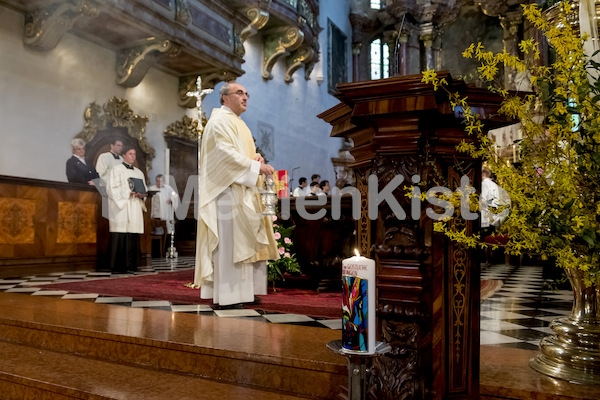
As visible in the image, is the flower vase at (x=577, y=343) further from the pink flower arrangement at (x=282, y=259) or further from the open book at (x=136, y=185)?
the open book at (x=136, y=185)

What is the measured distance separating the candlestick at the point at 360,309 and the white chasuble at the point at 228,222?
2.66m

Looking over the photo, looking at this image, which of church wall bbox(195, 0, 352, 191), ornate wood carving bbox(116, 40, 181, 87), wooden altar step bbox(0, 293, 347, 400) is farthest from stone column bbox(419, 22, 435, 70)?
wooden altar step bbox(0, 293, 347, 400)

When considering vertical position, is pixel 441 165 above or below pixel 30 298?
above

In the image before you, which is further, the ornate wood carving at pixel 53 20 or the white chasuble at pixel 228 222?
the ornate wood carving at pixel 53 20

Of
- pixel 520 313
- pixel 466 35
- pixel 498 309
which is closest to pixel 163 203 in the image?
pixel 498 309

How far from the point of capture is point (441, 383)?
1.62m

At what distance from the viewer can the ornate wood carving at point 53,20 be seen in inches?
288

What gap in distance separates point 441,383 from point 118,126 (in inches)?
343

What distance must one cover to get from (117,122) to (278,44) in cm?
533

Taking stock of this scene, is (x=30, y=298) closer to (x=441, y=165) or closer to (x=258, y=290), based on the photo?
(x=258, y=290)

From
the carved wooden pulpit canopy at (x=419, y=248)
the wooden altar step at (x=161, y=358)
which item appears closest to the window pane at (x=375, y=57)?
the wooden altar step at (x=161, y=358)

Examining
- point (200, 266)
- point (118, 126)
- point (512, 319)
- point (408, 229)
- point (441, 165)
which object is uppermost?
point (118, 126)

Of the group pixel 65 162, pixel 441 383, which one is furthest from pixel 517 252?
pixel 65 162

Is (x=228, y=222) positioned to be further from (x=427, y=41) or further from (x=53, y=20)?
(x=427, y=41)
